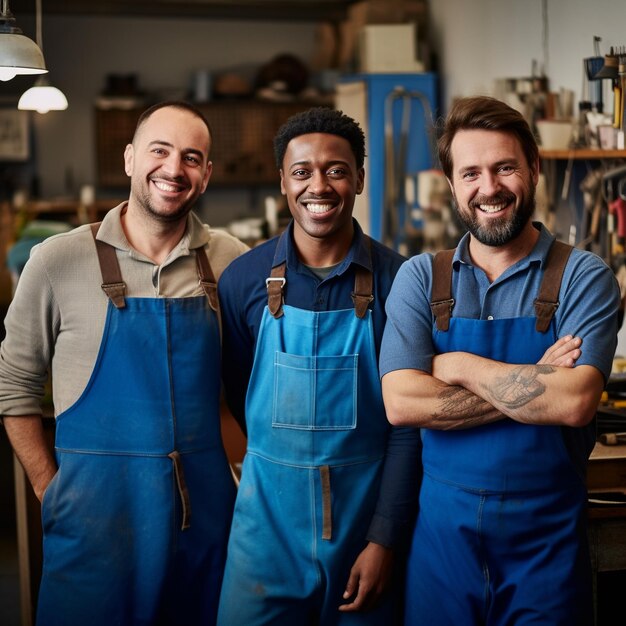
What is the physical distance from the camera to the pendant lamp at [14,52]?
131 inches

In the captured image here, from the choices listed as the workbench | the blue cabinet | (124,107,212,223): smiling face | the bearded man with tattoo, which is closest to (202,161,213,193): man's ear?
(124,107,212,223): smiling face

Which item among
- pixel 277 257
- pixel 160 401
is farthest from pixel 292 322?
pixel 160 401

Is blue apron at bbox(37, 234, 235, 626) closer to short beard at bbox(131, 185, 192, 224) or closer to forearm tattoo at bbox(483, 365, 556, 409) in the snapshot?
short beard at bbox(131, 185, 192, 224)

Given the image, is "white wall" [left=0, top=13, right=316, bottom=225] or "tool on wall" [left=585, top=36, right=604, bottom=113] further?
"white wall" [left=0, top=13, right=316, bottom=225]

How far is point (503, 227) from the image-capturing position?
87.4 inches

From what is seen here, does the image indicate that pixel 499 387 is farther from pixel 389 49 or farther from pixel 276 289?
pixel 389 49

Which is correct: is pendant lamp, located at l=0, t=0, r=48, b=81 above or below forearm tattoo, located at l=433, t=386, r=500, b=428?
above

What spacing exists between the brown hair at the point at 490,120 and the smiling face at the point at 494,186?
0.05 ft

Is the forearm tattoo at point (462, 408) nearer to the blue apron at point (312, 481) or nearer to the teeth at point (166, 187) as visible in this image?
the blue apron at point (312, 481)

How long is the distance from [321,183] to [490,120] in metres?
0.46

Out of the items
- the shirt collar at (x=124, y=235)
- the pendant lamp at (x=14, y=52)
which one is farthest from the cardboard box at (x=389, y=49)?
the shirt collar at (x=124, y=235)

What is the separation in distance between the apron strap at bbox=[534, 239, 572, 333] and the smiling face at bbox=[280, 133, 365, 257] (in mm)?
570

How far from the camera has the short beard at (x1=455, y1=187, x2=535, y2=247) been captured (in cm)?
222

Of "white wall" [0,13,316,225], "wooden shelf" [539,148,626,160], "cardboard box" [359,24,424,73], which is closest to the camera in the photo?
"wooden shelf" [539,148,626,160]
